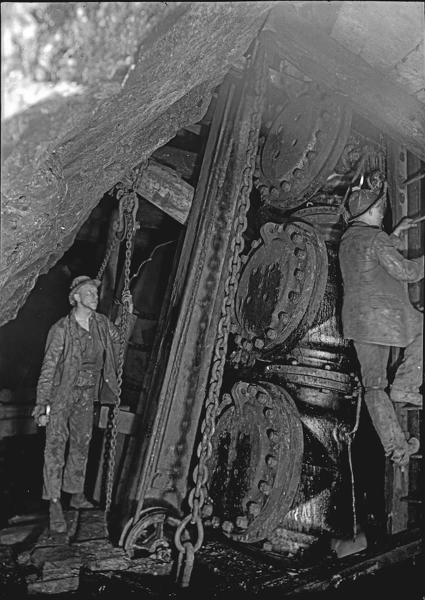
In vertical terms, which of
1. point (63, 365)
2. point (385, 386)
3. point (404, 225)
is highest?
point (404, 225)

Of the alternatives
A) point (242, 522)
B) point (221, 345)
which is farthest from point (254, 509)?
point (221, 345)

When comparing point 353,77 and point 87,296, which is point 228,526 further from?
point 353,77

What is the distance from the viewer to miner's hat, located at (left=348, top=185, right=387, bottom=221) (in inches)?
160

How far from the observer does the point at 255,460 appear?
3.96 m

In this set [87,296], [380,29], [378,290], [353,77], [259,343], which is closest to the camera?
[380,29]

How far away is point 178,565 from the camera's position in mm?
3428

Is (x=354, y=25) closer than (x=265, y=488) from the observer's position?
Yes

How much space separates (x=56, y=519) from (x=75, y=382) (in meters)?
1.23

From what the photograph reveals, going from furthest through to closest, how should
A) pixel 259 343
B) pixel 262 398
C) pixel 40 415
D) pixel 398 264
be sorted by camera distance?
pixel 40 415 < pixel 259 343 < pixel 262 398 < pixel 398 264

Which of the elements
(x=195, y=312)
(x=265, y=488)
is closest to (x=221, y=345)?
(x=195, y=312)

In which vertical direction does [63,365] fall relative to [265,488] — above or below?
above

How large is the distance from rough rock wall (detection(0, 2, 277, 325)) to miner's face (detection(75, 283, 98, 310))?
1.98 metres

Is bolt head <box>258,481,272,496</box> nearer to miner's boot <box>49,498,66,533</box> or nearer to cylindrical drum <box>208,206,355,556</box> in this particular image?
cylindrical drum <box>208,206,355,556</box>

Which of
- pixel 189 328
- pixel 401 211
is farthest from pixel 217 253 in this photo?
pixel 401 211
